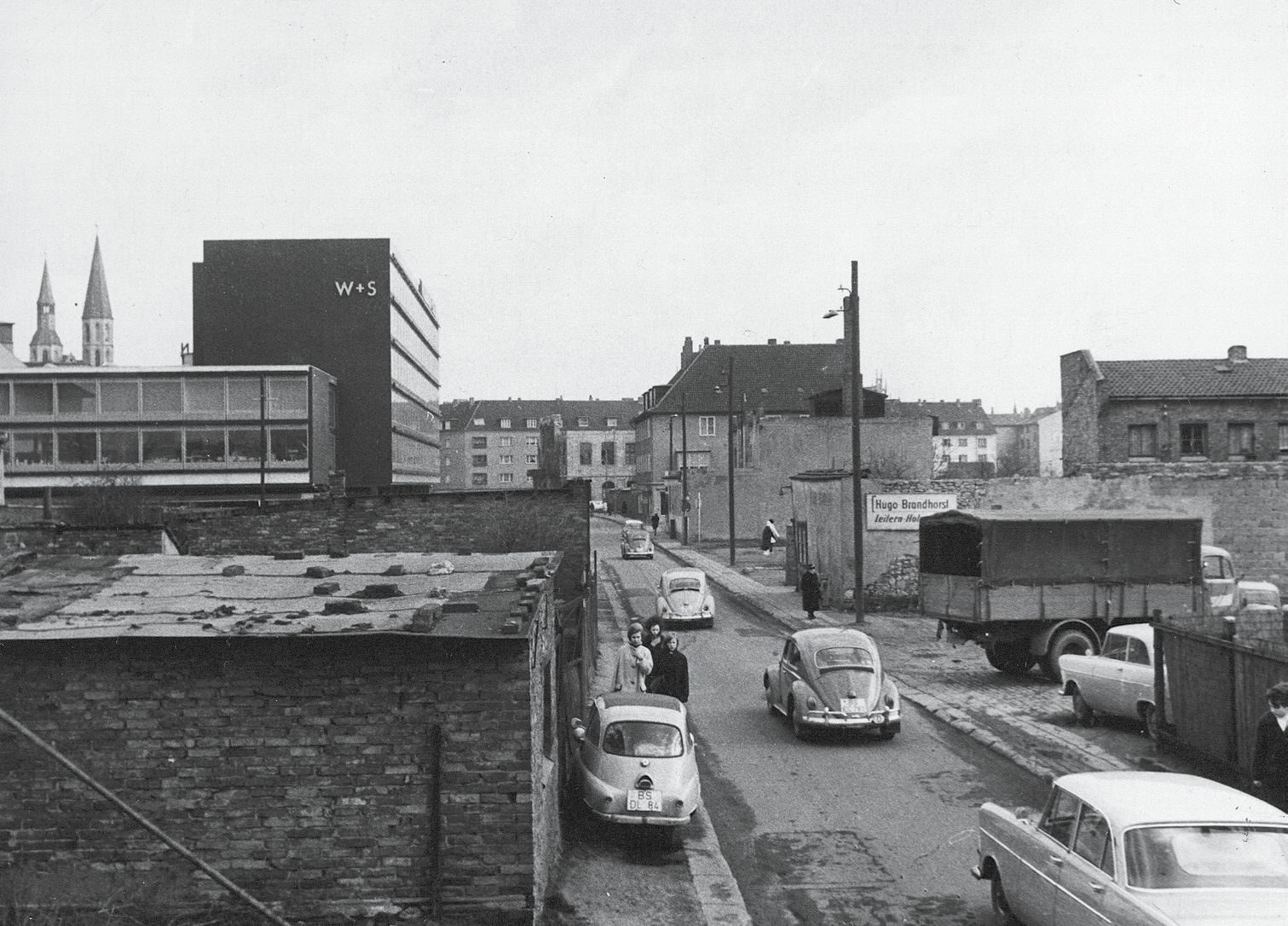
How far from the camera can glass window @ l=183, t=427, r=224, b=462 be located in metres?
55.8

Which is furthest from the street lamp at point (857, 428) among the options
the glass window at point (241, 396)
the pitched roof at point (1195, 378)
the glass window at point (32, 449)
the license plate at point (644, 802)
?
the glass window at point (32, 449)

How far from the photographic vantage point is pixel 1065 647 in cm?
2123

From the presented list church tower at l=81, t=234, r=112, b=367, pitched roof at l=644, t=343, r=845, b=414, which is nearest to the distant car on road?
pitched roof at l=644, t=343, r=845, b=414

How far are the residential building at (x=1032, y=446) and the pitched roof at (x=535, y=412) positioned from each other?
4394 centimetres

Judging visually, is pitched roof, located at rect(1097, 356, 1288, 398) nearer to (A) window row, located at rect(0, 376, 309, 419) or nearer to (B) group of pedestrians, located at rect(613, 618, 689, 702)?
(B) group of pedestrians, located at rect(613, 618, 689, 702)

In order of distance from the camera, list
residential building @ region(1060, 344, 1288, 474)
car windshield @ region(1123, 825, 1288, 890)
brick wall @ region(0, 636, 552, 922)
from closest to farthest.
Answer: car windshield @ region(1123, 825, 1288, 890)
brick wall @ region(0, 636, 552, 922)
residential building @ region(1060, 344, 1288, 474)

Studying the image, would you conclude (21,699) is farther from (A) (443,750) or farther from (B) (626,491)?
(B) (626,491)

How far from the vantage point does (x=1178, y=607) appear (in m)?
21.7

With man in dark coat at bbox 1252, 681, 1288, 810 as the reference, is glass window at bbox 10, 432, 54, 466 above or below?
above

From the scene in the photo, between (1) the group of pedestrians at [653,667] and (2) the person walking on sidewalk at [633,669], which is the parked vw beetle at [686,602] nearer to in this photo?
(1) the group of pedestrians at [653,667]

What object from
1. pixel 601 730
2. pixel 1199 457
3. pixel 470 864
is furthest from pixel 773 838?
pixel 1199 457

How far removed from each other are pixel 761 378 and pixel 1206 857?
8382cm

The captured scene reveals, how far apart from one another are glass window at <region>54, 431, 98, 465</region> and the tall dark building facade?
1078cm

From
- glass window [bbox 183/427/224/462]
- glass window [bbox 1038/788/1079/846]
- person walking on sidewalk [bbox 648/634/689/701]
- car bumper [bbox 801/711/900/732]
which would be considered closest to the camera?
glass window [bbox 1038/788/1079/846]
